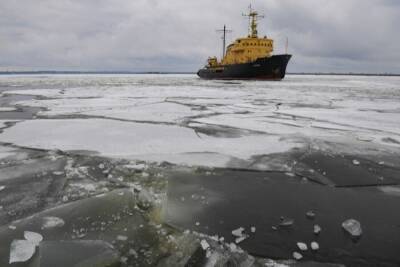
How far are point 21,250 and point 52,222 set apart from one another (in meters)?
0.36

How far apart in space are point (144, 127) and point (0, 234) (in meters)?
3.98

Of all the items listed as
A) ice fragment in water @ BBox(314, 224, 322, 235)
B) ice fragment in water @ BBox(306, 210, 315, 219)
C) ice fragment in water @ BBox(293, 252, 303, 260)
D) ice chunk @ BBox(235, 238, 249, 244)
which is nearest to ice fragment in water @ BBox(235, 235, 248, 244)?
ice chunk @ BBox(235, 238, 249, 244)

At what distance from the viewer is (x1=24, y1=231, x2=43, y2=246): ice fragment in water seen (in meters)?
2.03

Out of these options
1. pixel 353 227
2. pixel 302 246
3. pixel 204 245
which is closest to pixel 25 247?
pixel 204 245

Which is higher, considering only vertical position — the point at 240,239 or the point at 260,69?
the point at 260,69

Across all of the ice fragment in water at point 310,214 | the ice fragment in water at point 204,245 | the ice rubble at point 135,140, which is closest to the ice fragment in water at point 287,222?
the ice fragment in water at point 310,214

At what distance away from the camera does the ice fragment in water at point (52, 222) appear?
2.23 metres

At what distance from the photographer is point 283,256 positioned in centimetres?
197

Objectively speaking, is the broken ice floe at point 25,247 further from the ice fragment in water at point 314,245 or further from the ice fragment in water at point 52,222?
the ice fragment in water at point 314,245

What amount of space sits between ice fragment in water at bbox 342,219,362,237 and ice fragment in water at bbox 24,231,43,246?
79.0 inches

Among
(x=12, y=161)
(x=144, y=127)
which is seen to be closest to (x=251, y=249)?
(x=12, y=161)

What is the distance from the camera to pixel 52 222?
227 centimetres

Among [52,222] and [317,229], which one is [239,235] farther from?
[52,222]

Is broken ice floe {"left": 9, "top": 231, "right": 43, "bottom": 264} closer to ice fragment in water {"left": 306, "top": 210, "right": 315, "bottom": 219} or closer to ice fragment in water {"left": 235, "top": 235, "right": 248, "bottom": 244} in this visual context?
ice fragment in water {"left": 235, "top": 235, "right": 248, "bottom": 244}
